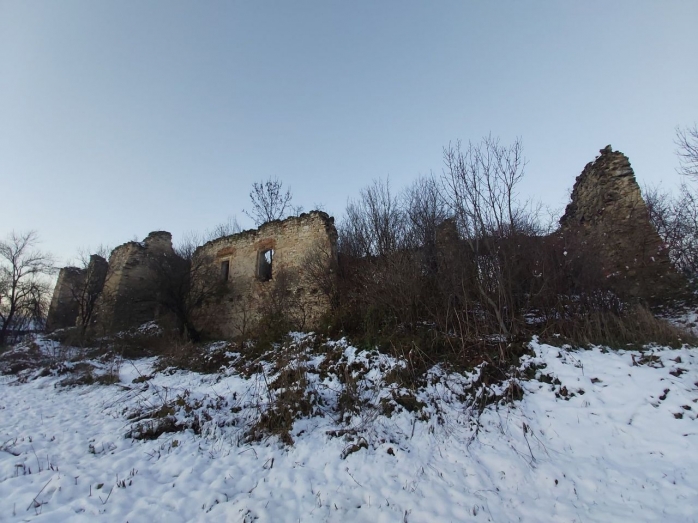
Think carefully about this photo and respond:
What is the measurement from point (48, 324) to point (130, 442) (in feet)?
66.6

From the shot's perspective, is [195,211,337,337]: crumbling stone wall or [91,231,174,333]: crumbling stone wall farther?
[91,231,174,333]: crumbling stone wall

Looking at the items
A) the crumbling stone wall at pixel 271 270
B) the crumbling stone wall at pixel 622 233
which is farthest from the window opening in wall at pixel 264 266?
the crumbling stone wall at pixel 622 233

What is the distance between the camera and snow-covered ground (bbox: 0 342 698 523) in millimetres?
3078

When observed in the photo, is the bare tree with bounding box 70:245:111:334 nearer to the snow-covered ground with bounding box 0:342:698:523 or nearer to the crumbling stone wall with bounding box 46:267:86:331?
the crumbling stone wall with bounding box 46:267:86:331

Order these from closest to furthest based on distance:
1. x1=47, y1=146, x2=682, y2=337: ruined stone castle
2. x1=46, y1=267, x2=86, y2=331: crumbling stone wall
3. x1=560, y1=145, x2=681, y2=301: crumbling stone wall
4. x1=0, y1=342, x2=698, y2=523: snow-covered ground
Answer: x1=0, y1=342, x2=698, y2=523: snow-covered ground < x1=560, y1=145, x2=681, y2=301: crumbling stone wall < x1=47, y1=146, x2=682, y2=337: ruined stone castle < x1=46, y1=267, x2=86, y2=331: crumbling stone wall

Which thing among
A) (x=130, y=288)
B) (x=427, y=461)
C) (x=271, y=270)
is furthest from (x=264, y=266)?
(x=427, y=461)

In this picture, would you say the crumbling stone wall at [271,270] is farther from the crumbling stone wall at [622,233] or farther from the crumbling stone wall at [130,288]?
the crumbling stone wall at [622,233]

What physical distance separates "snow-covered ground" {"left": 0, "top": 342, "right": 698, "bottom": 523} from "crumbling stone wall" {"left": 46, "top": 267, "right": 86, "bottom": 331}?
17.2 m

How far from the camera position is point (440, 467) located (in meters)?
3.82

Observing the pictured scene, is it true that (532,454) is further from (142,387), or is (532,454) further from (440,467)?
(142,387)

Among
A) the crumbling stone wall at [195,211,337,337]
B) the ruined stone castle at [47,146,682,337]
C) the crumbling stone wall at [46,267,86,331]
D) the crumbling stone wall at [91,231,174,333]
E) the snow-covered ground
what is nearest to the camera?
the snow-covered ground

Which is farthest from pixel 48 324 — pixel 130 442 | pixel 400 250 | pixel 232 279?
pixel 400 250

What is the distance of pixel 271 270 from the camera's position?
14883mm

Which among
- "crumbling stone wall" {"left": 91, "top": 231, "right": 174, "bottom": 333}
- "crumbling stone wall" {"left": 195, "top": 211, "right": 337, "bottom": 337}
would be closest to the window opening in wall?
"crumbling stone wall" {"left": 195, "top": 211, "right": 337, "bottom": 337}
